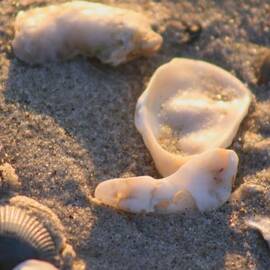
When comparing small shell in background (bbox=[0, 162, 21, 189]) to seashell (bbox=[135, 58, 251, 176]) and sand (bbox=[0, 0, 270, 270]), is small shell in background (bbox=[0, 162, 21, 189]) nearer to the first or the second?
sand (bbox=[0, 0, 270, 270])

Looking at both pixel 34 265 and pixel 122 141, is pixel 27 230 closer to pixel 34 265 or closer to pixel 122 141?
pixel 34 265

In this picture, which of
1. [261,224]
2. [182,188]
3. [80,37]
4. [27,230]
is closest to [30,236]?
[27,230]

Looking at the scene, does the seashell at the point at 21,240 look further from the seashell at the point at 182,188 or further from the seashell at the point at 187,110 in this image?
the seashell at the point at 187,110

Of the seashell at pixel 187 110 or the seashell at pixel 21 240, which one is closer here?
the seashell at pixel 21 240

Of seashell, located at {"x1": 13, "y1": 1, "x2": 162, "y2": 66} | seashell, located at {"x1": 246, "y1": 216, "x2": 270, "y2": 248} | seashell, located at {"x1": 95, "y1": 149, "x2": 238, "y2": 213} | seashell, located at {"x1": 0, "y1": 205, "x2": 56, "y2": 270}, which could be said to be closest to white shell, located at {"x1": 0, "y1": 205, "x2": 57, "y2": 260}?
seashell, located at {"x1": 0, "y1": 205, "x2": 56, "y2": 270}

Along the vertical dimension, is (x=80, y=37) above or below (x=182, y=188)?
above

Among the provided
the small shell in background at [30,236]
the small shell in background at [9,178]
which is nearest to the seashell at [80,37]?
the small shell in background at [9,178]

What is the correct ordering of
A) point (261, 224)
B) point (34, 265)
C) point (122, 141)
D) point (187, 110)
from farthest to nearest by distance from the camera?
point (187, 110)
point (122, 141)
point (261, 224)
point (34, 265)
